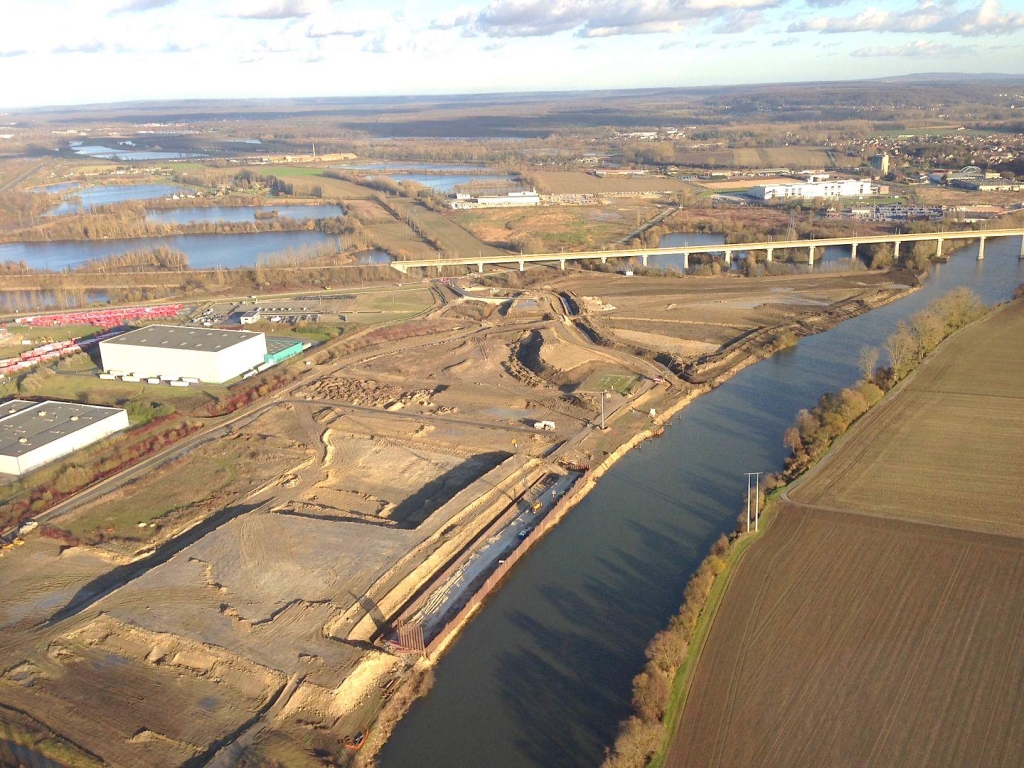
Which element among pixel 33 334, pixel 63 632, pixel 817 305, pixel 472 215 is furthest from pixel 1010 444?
pixel 472 215

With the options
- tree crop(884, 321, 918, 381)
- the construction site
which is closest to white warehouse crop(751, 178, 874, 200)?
the construction site

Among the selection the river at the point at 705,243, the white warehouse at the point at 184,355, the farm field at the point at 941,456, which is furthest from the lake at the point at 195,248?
the farm field at the point at 941,456

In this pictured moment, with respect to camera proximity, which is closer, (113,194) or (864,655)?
(864,655)

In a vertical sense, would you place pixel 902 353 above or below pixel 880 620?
above

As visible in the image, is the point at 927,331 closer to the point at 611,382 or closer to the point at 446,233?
the point at 611,382

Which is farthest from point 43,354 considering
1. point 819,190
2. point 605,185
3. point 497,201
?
point 819,190

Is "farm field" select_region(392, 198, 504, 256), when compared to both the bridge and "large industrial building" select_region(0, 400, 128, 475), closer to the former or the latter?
the bridge
